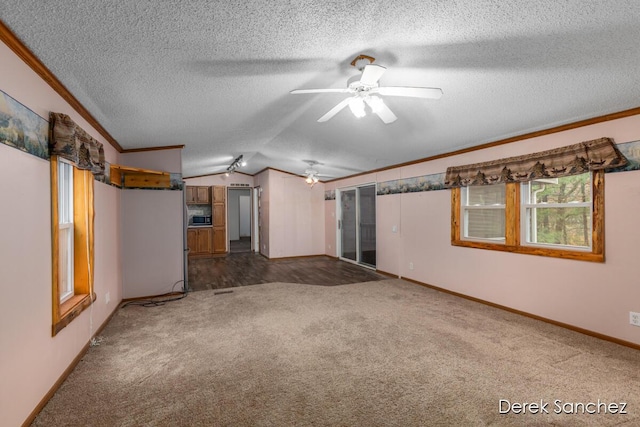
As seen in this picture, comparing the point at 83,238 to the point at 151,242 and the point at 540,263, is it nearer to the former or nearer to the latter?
the point at 151,242

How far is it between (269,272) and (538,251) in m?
4.87

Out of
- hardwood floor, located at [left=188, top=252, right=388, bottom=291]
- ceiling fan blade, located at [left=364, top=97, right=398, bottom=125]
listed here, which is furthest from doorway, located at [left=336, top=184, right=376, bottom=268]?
ceiling fan blade, located at [left=364, top=97, right=398, bottom=125]

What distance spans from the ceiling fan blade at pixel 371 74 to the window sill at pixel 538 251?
294 cm

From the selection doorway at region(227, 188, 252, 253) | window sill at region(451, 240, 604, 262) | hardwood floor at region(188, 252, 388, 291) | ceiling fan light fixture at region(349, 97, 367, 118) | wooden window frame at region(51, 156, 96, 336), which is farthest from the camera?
doorway at region(227, 188, 252, 253)

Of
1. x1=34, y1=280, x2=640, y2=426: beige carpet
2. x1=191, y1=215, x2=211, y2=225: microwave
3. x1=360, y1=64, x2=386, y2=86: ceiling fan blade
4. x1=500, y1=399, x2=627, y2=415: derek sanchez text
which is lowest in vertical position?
x1=500, y1=399, x2=627, y2=415: derek sanchez text

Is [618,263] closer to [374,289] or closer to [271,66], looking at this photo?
[374,289]

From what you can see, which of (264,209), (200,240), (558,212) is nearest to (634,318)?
(558,212)

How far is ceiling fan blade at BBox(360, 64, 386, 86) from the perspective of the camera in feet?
6.83

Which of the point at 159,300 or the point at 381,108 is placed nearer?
the point at 381,108

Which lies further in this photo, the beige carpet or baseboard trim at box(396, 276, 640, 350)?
baseboard trim at box(396, 276, 640, 350)

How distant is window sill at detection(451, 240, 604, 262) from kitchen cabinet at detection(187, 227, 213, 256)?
6.78m

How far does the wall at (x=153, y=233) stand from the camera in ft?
15.2

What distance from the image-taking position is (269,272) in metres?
6.72

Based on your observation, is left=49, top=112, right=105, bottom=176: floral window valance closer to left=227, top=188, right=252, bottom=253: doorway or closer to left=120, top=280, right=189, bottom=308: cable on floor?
left=120, top=280, right=189, bottom=308: cable on floor
